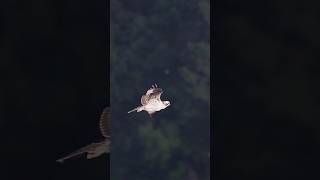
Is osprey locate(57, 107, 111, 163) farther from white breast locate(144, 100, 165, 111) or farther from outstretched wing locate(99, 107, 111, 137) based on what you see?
white breast locate(144, 100, 165, 111)

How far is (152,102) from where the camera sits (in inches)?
73.4

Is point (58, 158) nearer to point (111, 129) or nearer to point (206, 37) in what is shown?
point (111, 129)

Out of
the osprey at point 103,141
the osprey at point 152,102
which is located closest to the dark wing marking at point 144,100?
the osprey at point 152,102

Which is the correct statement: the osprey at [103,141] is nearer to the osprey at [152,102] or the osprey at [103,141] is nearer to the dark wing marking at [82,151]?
the dark wing marking at [82,151]

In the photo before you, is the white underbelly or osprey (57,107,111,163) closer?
the white underbelly

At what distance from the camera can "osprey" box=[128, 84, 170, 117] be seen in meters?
1.86

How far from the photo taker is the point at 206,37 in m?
1.83

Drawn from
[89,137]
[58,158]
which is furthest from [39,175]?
[89,137]

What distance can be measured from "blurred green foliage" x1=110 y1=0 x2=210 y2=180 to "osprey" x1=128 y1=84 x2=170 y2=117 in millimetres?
14

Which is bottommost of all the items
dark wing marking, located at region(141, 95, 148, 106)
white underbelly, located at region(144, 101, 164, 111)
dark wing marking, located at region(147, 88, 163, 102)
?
white underbelly, located at region(144, 101, 164, 111)

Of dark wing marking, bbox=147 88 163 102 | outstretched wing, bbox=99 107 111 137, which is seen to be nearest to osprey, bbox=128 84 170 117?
dark wing marking, bbox=147 88 163 102

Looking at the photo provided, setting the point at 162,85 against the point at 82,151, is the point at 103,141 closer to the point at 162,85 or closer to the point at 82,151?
the point at 82,151

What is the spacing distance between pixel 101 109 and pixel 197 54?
431mm

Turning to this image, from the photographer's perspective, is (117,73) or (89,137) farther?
(89,137)
